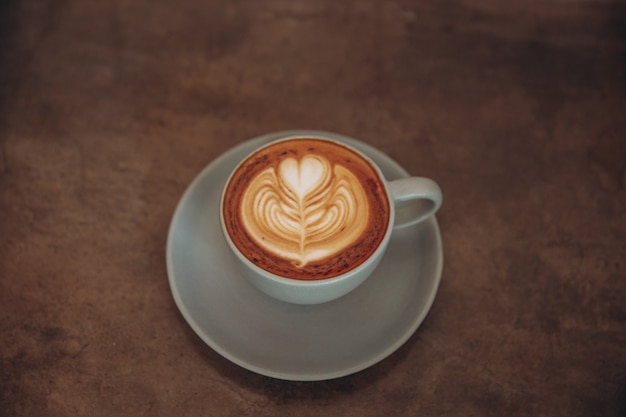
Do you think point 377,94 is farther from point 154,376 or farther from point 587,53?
point 154,376

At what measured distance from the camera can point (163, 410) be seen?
36.9 inches

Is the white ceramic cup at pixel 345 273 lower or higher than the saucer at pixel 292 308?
higher

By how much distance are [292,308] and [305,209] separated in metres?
0.17

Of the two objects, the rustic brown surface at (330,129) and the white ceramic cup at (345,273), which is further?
the rustic brown surface at (330,129)

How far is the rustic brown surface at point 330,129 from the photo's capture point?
3.17ft

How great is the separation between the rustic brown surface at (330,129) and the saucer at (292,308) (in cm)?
9

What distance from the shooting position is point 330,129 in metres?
1.25

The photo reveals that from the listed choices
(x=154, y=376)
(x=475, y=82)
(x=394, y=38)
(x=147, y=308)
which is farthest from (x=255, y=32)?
(x=154, y=376)

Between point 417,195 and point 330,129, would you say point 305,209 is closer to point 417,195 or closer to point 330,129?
point 417,195

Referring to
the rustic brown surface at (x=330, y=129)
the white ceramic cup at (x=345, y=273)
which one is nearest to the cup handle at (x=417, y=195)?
the white ceramic cup at (x=345, y=273)

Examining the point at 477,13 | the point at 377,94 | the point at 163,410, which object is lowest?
the point at 163,410

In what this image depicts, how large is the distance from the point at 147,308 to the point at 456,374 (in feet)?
1.75

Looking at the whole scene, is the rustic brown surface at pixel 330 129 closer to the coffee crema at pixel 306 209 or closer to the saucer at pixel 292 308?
the saucer at pixel 292 308

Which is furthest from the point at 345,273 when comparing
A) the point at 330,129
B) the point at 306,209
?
the point at 330,129
